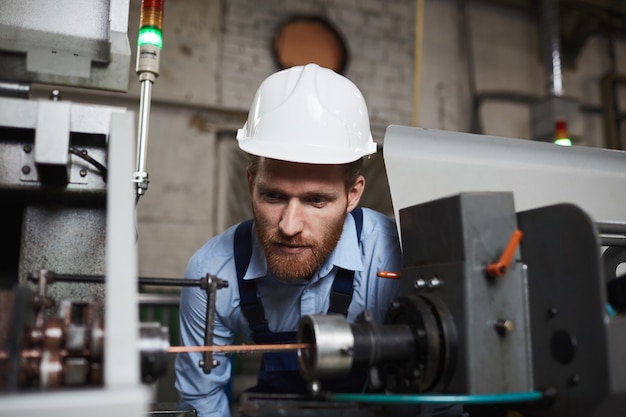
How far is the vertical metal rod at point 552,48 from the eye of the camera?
3463mm

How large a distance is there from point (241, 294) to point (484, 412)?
613 millimetres

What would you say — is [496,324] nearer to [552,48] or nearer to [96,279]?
[96,279]

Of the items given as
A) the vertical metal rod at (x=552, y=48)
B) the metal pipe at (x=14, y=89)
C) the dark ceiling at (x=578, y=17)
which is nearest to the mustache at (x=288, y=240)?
the metal pipe at (x=14, y=89)

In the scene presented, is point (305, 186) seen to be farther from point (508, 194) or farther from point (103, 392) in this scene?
point (103, 392)

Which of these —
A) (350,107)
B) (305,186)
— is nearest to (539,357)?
(305,186)

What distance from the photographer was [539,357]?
82cm

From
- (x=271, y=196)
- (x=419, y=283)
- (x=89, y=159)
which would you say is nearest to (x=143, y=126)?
(x=89, y=159)

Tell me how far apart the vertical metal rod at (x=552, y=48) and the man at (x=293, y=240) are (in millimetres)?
2563

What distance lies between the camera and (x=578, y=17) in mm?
4059

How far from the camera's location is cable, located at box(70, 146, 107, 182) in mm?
991

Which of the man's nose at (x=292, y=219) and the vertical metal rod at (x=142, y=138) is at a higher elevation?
the vertical metal rod at (x=142, y=138)

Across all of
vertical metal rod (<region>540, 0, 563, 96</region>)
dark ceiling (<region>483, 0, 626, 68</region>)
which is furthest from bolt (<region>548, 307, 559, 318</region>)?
dark ceiling (<region>483, 0, 626, 68</region>)

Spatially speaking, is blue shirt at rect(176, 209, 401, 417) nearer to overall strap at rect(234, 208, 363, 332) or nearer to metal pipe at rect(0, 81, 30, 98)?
overall strap at rect(234, 208, 363, 332)

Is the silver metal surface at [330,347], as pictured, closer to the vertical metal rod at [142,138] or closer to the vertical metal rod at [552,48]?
the vertical metal rod at [142,138]
